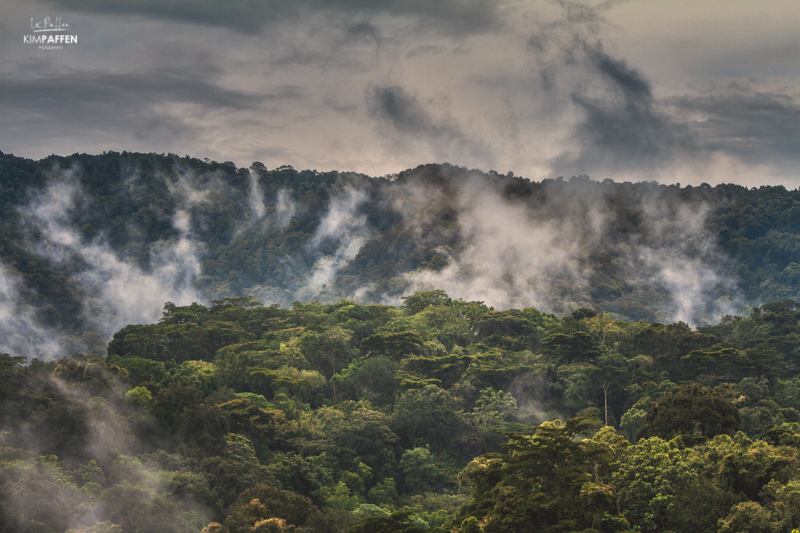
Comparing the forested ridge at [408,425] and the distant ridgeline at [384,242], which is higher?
the distant ridgeline at [384,242]

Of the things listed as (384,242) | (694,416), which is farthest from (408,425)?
(384,242)

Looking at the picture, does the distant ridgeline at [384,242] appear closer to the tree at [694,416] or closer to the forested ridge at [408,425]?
the forested ridge at [408,425]

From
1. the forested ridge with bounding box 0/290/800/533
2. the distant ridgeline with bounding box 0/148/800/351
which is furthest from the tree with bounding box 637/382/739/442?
the distant ridgeline with bounding box 0/148/800/351

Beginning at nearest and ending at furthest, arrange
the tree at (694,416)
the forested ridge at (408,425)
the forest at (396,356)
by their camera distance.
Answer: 1. the forested ridge at (408,425)
2. the forest at (396,356)
3. the tree at (694,416)

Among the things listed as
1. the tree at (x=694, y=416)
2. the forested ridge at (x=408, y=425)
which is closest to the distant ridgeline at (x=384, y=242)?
the forested ridge at (x=408, y=425)

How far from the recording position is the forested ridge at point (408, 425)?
21.4m

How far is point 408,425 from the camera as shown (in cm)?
4047

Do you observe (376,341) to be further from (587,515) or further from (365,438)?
(587,515)

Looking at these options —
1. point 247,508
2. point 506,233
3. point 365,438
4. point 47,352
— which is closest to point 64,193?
point 47,352

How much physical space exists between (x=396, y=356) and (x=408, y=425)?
904cm

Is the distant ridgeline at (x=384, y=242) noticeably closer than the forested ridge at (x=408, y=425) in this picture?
No

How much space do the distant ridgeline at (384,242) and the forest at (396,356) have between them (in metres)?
0.43

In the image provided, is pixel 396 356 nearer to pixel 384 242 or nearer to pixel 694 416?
pixel 694 416

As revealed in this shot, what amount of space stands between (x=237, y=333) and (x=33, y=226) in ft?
199
